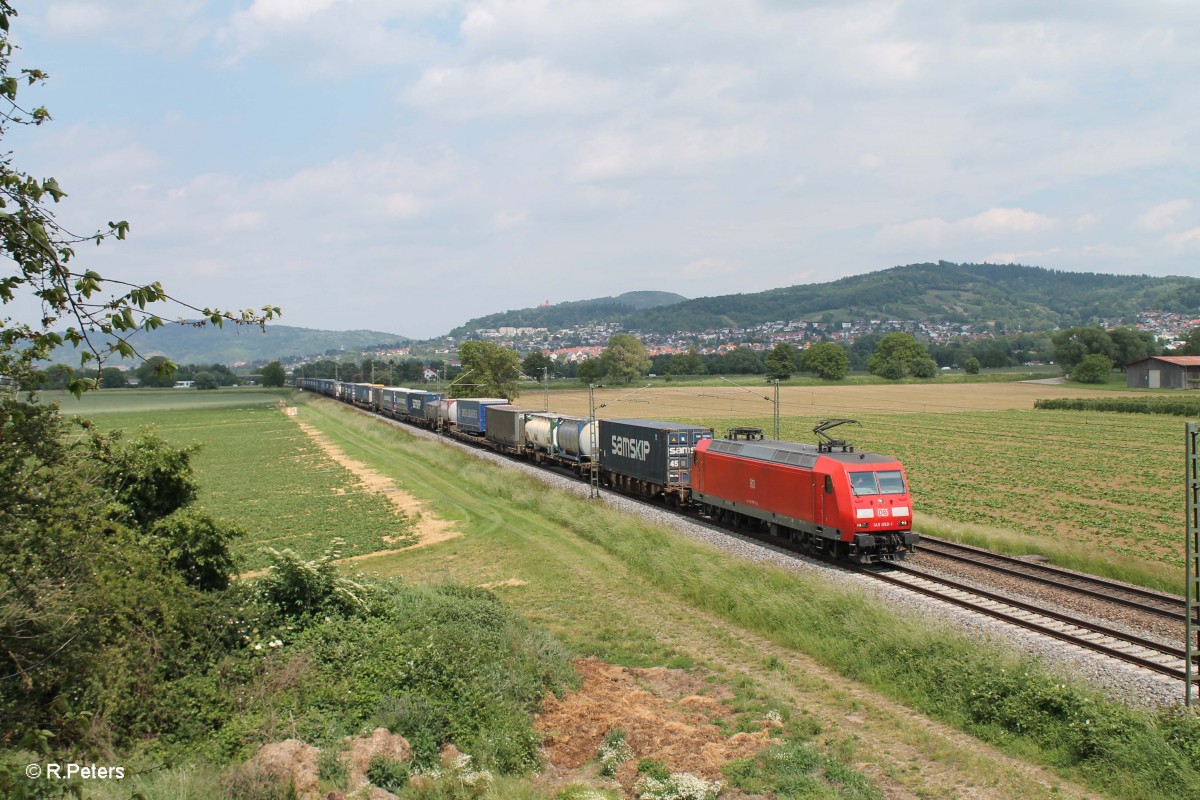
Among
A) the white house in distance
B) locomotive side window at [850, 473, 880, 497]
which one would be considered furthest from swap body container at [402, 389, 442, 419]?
the white house in distance

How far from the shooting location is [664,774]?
→ 1145 cm

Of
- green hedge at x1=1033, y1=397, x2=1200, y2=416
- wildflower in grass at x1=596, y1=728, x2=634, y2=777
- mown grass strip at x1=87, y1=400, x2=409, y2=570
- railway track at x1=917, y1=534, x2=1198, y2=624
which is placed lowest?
green hedge at x1=1033, y1=397, x2=1200, y2=416

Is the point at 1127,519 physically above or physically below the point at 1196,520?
below

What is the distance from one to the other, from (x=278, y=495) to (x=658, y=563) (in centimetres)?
2617

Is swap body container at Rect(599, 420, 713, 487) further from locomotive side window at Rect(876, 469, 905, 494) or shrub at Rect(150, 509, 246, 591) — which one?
shrub at Rect(150, 509, 246, 591)

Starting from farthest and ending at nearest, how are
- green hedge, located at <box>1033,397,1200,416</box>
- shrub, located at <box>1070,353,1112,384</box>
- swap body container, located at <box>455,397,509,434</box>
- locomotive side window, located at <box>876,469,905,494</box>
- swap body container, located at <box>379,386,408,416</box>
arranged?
shrub, located at <box>1070,353,1112,384</box> → swap body container, located at <box>379,386,408,416</box> → green hedge, located at <box>1033,397,1200,416</box> → swap body container, located at <box>455,397,509,434</box> → locomotive side window, located at <box>876,469,905,494</box>

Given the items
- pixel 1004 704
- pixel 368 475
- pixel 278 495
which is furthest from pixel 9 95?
pixel 368 475

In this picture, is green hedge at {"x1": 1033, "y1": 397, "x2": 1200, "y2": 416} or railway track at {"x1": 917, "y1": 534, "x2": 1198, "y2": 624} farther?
green hedge at {"x1": 1033, "y1": 397, "x2": 1200, "y2": 416}

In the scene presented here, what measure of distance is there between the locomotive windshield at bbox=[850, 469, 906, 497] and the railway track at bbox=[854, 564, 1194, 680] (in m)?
2.30

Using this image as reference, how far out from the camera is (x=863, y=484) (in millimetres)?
23344

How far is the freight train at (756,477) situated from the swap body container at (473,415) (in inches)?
429

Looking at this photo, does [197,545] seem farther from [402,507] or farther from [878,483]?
[402,507]

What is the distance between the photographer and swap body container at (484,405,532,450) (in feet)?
175

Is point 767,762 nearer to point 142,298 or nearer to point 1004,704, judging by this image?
point 1004,704
